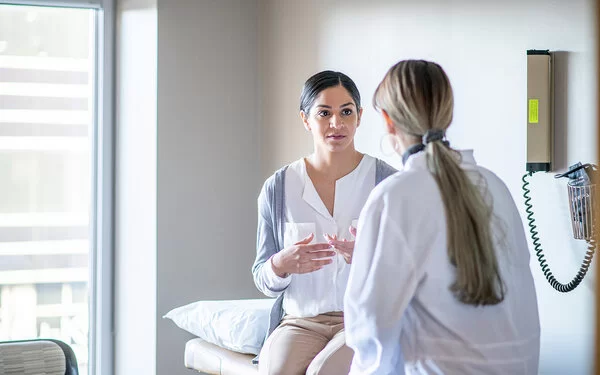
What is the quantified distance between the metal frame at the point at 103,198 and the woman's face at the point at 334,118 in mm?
1871

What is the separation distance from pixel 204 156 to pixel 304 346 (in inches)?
68.2

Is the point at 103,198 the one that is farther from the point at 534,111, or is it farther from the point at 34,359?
the point at 534,111

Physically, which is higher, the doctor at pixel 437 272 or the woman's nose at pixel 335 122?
the woman's nose at pixel 335 122

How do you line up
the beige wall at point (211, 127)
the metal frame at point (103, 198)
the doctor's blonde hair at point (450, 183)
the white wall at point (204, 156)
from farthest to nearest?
the metal frame at point (103, 198) → the white wall at point (204, 156) → the beige wall at point (211, 127) → the doctor's blonde hair at point (450, 183)

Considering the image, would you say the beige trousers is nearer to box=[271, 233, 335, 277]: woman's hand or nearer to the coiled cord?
box=[271, 233, 335, 277]: woman's hand

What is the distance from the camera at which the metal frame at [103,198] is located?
4211mm

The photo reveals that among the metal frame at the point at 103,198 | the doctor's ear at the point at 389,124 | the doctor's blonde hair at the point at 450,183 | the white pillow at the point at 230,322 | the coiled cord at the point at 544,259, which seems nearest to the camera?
the doctor's blonde hair at the point at 450,183

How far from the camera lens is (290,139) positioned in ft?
12.7

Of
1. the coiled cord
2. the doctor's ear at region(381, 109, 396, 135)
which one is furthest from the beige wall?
the doctor's ear at region(381, 109, 396, 135)

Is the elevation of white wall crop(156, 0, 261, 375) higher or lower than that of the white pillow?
higher

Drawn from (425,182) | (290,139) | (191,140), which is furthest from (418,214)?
(191,140)

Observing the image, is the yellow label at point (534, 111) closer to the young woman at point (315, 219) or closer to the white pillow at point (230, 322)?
the young woman at point (315, 219)

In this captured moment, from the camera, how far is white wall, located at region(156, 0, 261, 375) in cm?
395

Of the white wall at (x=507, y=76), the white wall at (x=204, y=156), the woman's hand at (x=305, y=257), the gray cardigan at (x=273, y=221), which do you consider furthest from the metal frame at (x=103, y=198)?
the woman's hand at (x=305, y=257)
